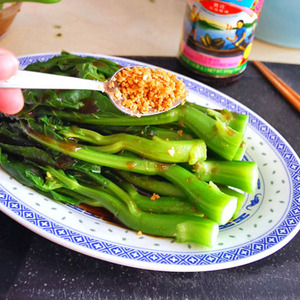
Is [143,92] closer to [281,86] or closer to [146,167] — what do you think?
[146,167]

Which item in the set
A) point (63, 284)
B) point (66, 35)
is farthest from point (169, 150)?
point (66, 35)

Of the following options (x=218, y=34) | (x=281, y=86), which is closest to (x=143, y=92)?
(x=218, y=34)

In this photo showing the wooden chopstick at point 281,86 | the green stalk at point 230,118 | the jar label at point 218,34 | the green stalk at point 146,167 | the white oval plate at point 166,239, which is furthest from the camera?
the wooden chopstick at point 281,86

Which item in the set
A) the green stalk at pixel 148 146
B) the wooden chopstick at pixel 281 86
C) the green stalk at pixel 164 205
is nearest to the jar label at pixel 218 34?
the wooden chopstick at pixel 281 86

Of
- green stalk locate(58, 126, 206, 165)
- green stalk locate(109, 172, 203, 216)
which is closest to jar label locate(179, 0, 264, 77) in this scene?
green stalk locate(58, 126, 206, 165)

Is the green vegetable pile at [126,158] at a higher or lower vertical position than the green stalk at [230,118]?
lower

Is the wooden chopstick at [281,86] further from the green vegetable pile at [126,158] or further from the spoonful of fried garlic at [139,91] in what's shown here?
the spoonful of fried garlic at [139,91]
